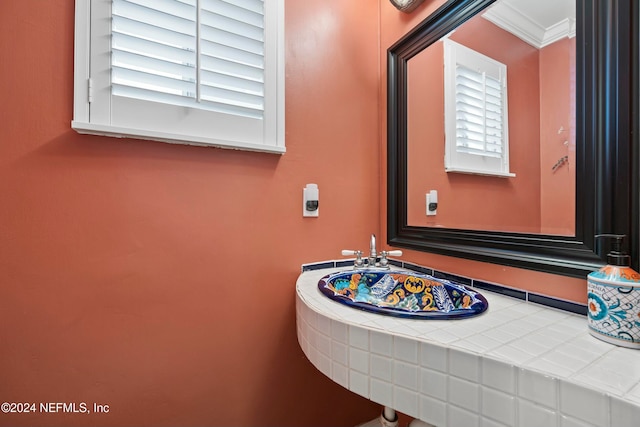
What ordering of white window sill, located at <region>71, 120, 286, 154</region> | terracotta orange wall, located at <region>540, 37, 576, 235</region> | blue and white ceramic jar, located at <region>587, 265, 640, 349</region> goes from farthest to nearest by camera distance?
white window sill, located at <region>71, 120, 286, 154</region> → terracotta orange wall, located at <region>540, 37, 576, 235</region> → blue and white ceramic jar, located at <region>587, 265, 640, 349</region>

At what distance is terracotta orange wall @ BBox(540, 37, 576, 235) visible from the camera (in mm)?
694

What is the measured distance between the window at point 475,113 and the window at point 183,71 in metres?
0.69

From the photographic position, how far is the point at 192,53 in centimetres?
94

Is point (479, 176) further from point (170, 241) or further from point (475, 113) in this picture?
point (170, 241)

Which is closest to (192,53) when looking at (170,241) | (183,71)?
(183,71)

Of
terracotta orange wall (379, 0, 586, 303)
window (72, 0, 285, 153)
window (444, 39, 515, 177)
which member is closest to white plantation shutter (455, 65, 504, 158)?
window (444, 39, 515, 177)

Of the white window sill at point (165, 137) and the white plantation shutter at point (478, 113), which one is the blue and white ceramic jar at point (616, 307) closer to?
the white plantation shutter at point (478, 113)

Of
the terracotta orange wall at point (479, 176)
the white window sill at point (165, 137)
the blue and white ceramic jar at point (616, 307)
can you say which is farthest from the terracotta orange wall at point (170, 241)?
the blue and white ceramic jar at point (616, 307)

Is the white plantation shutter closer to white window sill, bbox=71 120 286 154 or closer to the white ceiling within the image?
Answer: the white ceiling

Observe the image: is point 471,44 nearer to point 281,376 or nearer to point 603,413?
point 603,413

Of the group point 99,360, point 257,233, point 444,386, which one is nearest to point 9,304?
point 99,360

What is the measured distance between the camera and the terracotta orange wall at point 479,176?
80 centimetres

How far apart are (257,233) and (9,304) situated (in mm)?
734

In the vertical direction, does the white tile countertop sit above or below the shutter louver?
below
